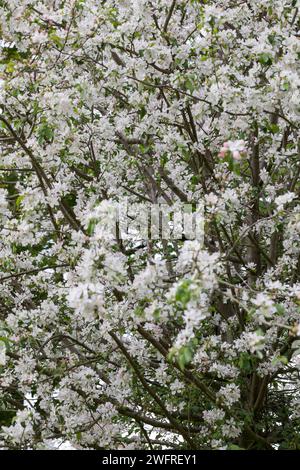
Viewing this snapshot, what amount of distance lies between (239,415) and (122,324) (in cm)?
117

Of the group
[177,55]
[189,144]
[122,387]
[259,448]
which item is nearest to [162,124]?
[189,144]

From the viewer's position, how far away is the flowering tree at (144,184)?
15.7 ft

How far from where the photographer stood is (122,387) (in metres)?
5.45

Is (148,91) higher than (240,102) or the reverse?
higher

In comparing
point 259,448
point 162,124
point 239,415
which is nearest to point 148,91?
point 162,124

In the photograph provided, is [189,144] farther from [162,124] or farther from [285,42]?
[285,42]

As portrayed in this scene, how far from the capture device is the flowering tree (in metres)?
4.79

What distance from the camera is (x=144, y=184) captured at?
20.5 feet

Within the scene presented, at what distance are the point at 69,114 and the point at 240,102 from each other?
118 cm
